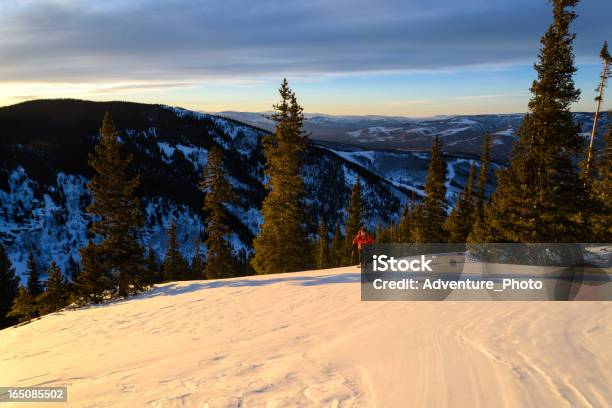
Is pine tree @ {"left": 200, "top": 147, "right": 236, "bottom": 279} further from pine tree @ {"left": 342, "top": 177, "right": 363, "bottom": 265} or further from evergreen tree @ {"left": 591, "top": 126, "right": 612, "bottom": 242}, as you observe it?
evergreen tree @ {"left": 591, "top": 126, "right": 612, "bottom": 242}

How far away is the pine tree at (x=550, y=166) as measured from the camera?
15594 millimetres

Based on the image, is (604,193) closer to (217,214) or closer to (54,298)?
(217,214)

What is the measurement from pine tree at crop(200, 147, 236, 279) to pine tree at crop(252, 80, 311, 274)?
4702 millimetres

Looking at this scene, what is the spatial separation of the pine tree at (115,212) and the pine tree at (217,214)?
29.9ft

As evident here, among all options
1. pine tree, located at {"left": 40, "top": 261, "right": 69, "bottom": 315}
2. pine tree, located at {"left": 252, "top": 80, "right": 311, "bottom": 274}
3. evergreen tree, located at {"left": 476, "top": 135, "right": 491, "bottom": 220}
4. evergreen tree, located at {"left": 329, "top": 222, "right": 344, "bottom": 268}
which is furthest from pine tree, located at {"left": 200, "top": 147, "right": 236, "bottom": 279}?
evergreen tree, located at {"left": 476, "top": 135, "right": 491, "bottom": 220}

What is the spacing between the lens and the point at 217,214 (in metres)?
30.9

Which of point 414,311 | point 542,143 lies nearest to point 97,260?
point 414,311

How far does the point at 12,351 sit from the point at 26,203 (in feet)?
656

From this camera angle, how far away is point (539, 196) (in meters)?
15.6

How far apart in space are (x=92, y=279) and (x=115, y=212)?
3912 millimetres

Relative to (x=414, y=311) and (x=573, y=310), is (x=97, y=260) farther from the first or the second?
(x=573, y=310)

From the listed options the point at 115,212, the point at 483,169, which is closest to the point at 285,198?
the point at 115,212

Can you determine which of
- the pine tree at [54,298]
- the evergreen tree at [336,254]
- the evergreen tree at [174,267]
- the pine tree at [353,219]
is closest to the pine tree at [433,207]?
the pine tree at [353,219]

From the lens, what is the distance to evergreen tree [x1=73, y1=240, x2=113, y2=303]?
19.4 meters
